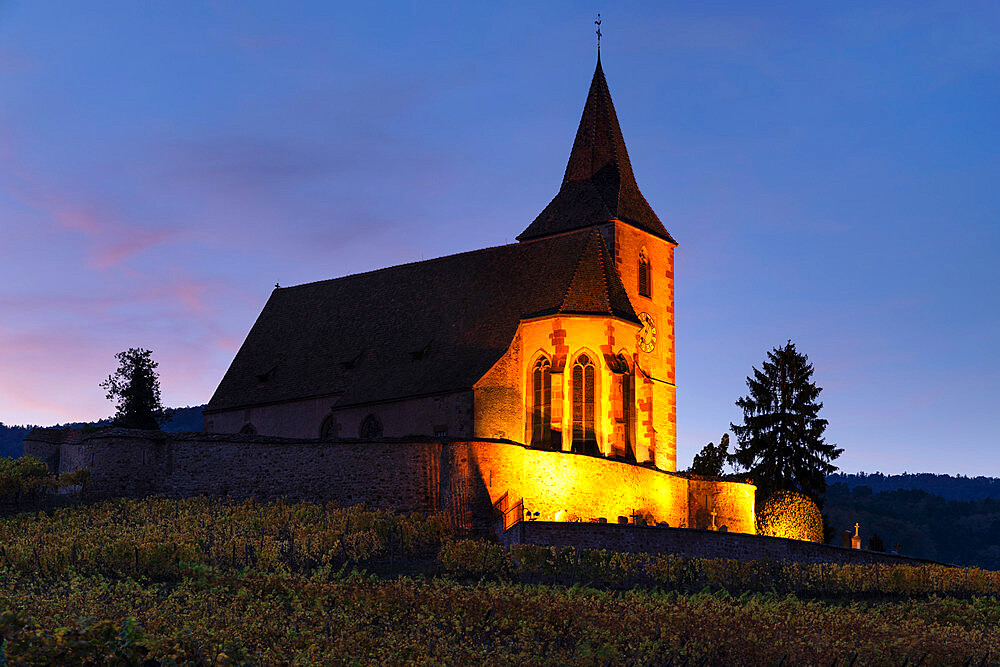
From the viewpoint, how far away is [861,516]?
155m

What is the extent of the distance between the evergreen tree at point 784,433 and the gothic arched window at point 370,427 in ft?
66.0

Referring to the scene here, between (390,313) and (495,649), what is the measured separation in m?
38.2

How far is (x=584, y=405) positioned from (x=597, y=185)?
50.0 ft

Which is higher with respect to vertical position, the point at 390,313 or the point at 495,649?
the point at 390,313

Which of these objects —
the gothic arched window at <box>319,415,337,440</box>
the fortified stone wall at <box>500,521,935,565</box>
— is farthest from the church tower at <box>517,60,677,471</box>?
the gothic arched window at <box>319,415,337,440</box>

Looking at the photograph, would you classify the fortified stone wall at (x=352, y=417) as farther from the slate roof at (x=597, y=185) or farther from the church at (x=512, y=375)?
the slate roof at (x=597, y=185)

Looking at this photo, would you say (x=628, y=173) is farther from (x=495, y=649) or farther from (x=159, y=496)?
(x=495, y=649)

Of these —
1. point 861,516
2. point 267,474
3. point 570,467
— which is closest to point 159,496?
point 267,474

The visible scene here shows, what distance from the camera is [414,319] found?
188ft

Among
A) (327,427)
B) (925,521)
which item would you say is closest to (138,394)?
(327,427)

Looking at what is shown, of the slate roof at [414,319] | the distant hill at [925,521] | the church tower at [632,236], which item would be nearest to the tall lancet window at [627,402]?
the slate roof at [414,319]

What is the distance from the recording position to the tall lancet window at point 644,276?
60559 mm

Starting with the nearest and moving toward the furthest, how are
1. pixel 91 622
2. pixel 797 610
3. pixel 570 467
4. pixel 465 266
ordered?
1. pixel 91 622
2. pixel 797 610
3. pixel 570 467
4. pixel 465 266

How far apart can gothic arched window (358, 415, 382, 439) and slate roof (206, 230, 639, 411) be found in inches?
34.6
